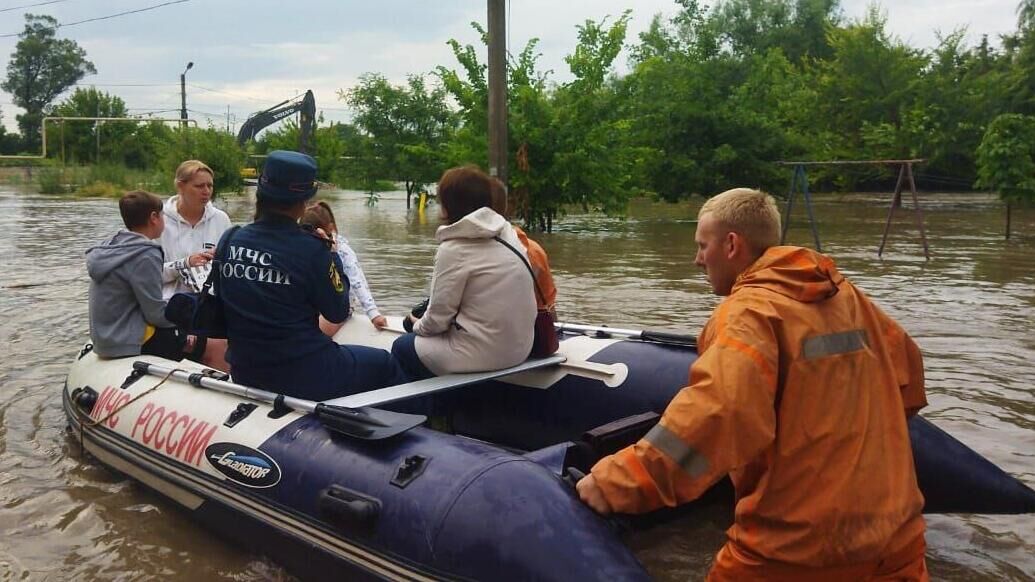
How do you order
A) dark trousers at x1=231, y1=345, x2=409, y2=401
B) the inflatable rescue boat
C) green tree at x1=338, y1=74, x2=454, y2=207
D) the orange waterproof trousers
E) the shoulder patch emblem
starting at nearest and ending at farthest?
the orange waterproof trousers
the inflatable rescue boat
the shoulder patch emblem
dark trousers at x1=231, y1=345, x2=409, y2=401
green tree at x1=338, y1=74, x2=454, y2=207

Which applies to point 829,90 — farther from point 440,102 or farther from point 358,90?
point 358,90

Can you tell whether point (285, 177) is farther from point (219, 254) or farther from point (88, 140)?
point (88, 140)

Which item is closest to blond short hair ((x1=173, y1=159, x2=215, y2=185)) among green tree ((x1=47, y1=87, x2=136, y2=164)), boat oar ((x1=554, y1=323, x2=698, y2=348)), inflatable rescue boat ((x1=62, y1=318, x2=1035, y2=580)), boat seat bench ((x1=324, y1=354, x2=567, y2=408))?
inflatable rescue boat ((x1=62, y1=318, x2=1035, y2=580))

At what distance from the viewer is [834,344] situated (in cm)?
221

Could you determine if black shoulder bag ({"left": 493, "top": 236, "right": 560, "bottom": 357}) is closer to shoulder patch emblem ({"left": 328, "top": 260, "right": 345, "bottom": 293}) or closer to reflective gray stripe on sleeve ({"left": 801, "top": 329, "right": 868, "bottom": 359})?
shoulder patch emblem ({"left": 328, "top": 260, "right": 345, "bottom": 293})

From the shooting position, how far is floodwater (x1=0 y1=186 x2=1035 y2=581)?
3895 mm

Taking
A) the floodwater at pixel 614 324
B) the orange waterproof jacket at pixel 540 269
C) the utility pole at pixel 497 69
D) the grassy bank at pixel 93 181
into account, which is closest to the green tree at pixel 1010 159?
the floodwater at pixel 614 324

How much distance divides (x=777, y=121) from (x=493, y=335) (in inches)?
884

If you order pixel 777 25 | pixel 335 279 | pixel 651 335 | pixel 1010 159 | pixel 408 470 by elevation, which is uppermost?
pixel 777 25

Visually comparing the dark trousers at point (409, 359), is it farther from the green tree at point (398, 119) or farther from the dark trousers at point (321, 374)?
the green tree at point (398, 119)

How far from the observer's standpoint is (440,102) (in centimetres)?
2634

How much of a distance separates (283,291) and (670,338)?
1.97 metres

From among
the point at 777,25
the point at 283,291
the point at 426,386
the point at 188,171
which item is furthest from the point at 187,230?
the point at 777,25

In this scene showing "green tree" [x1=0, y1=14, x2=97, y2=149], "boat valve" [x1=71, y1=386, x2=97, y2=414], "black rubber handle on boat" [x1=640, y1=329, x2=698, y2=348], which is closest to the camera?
"black rubber handle on boat" [x1=640, y1=329, x2=698, y2=348]
